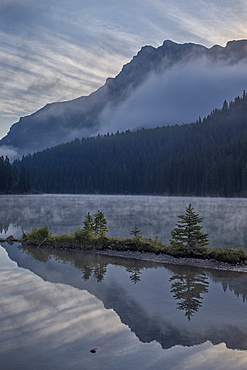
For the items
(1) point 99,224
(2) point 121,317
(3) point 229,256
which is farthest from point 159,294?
(1) point 99,224

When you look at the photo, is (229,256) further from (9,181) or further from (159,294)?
(9,181)

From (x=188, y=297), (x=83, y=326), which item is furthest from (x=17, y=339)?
(x=188, y=297)

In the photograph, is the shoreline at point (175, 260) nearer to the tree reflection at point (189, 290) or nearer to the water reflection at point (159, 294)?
the water reflection at point (159, 294)

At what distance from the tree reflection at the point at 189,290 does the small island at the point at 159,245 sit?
3513 millimetres

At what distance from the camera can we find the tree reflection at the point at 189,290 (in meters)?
15.9

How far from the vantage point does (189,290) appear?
1856cm

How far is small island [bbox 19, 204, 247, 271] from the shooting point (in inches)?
993

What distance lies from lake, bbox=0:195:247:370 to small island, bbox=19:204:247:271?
247 cm

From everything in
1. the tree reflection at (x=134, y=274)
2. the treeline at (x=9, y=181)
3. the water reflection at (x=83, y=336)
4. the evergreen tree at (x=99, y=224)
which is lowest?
the water reflection at (x=83, y=336)

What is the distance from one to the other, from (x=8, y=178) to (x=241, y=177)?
351 feet

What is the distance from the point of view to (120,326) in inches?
532

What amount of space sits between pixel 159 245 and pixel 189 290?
11.2 metres

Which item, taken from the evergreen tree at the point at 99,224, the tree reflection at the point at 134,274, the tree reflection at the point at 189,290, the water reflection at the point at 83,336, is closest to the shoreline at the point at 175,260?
the tree reflection at the point at 189,290

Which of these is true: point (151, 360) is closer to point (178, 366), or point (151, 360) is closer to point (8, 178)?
point (178, 366)
